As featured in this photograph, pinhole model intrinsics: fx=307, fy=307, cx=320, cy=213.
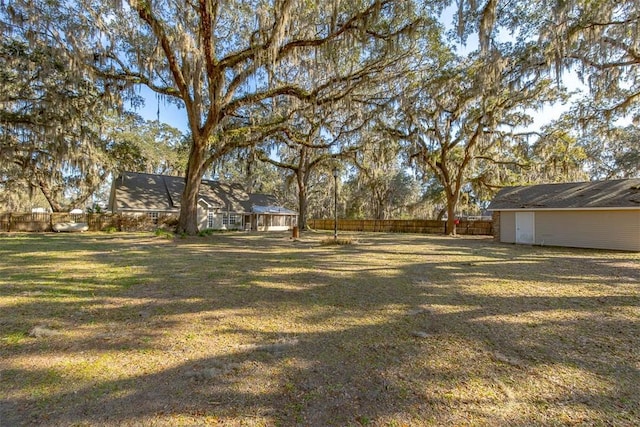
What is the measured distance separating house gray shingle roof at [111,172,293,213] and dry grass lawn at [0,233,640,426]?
18127mm

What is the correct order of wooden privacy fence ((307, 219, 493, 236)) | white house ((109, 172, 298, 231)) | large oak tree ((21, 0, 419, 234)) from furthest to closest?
wooden privacy fence ((307, 219, 493, 236))
white house ((109, 172, 298, 231))
large oak tree ((21, 0, 419, 234))

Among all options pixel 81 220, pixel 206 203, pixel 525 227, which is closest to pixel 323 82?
pixel 525 227

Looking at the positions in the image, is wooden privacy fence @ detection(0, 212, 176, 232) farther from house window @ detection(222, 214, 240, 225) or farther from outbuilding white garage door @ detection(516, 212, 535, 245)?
outbuilding white garage door @ detection(516, 212, 535, 245)

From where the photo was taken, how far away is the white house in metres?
22.4

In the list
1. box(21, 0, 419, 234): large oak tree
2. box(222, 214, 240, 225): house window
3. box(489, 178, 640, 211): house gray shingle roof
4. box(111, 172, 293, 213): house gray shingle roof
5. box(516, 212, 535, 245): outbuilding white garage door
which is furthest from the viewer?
box(222, 214, 240, 225): house window

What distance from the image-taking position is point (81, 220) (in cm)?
2066

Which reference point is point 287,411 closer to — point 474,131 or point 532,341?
point 532,341

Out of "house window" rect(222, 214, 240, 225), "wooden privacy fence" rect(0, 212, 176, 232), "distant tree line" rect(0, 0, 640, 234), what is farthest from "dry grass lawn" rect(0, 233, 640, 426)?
"house window" rect(222, 214, 240, 225)

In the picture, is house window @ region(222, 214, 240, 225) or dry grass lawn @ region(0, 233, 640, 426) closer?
dry grass lawn @ region(0, 233, 640, 426)

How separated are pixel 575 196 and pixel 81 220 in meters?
28.3

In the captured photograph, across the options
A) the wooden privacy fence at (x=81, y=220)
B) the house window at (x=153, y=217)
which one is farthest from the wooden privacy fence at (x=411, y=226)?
the wooden privacy fence at (x=81, y=220)

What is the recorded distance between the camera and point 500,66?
1020 cm

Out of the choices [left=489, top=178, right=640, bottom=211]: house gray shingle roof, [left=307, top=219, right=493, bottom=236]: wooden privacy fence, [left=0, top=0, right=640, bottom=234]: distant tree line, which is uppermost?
[left=0, top=0, right=640, bottom=234]: distant tree line

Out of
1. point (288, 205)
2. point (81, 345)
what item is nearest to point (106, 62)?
point (81, 345)
